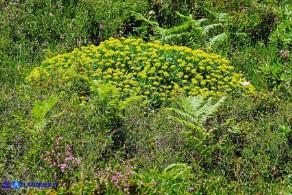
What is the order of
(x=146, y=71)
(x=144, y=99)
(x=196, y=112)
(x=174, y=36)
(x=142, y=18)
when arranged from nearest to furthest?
1. (x=196, y=112)
2. (x=144, y=99)
3. (x=146, y=71)
4. (x=174, y=36)
5. (x=142, y=18)

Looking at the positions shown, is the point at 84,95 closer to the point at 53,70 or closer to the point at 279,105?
the point at 53,70

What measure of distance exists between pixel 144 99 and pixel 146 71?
55 cm

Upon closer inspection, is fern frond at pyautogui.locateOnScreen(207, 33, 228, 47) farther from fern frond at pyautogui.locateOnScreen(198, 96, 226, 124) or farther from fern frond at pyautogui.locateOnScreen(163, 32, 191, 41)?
fern frond at pyautogui.locateOnScreen(198, 96, 226, 124)

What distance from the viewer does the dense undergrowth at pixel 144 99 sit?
228 inches

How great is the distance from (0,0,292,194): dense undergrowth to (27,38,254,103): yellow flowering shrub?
2cm

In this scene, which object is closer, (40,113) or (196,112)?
(40,113)

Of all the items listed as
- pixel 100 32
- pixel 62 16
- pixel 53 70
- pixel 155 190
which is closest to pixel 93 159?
pixel 155 190

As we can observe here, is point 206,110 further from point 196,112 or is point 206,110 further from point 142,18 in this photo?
point 142,18

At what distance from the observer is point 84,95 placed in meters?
7.61

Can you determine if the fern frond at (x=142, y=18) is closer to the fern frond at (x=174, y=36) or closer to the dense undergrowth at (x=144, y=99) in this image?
the dense undergrowth at (x=144, y=99)

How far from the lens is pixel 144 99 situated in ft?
24.6

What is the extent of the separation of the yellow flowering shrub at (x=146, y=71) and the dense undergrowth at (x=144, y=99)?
0.07 feet
